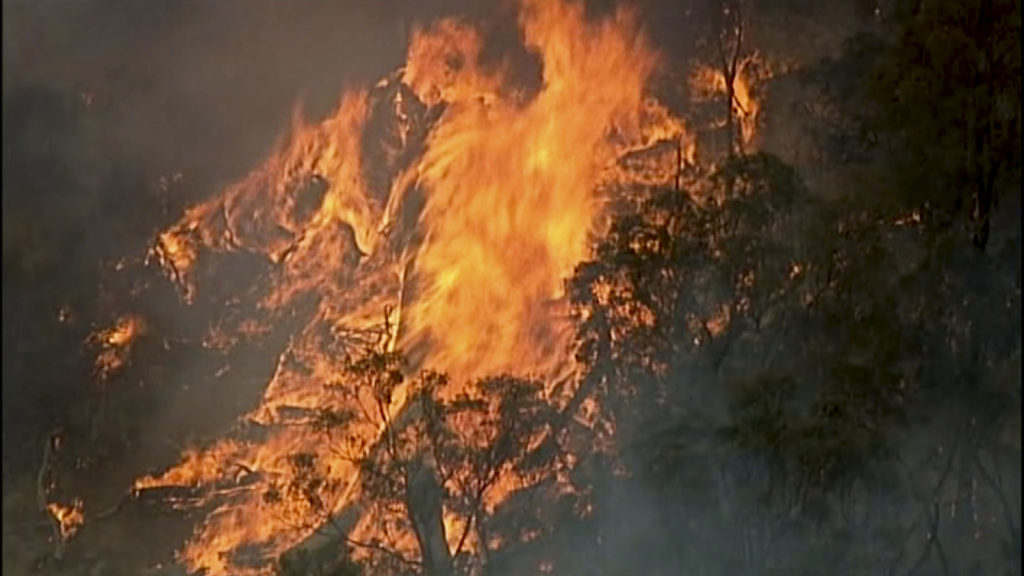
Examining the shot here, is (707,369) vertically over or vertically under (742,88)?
under

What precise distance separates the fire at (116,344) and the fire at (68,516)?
214 mm

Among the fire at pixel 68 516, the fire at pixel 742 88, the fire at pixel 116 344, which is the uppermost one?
the fire at pixel 742 88

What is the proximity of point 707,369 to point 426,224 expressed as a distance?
0.55 meters

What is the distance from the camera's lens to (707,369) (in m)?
2.36

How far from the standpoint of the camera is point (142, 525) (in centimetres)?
226

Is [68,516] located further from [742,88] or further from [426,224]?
[742,88]

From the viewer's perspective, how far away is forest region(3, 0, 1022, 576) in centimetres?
229

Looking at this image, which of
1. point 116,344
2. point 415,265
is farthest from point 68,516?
point 415,265

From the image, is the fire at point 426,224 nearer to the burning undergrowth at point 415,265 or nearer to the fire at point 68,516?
the burning undergrowth at point 415,265

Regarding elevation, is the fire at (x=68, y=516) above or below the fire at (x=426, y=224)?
below

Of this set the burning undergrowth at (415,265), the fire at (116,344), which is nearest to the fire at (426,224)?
the burning undergrowth at (415,265)

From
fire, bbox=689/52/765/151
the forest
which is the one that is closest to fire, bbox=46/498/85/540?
the forest

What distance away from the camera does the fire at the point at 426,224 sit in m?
2.32

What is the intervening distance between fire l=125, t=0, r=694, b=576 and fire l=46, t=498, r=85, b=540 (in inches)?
7.2
